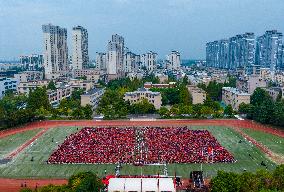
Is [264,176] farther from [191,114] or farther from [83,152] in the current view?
[191,114]

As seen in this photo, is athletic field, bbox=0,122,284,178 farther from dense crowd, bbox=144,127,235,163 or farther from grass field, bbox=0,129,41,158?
dense crowd, bbox=144,127,235,163

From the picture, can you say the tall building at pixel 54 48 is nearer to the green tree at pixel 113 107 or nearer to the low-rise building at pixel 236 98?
the green tree at pixel 113 107

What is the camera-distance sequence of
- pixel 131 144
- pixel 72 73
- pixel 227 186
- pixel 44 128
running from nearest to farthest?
pixel 227 186 < pixel 131 144 < pixel 44 128 < pixel 72 73

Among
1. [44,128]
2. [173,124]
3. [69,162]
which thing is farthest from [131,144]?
[44,128]

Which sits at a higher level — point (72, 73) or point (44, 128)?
point (72, 73)

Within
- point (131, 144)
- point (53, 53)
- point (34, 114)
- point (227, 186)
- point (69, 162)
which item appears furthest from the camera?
point (53, 53)

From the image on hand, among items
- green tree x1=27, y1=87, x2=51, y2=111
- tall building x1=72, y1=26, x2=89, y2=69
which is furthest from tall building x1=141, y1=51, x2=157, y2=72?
green tree x1=27, y1=87, x2=51, y2=111
